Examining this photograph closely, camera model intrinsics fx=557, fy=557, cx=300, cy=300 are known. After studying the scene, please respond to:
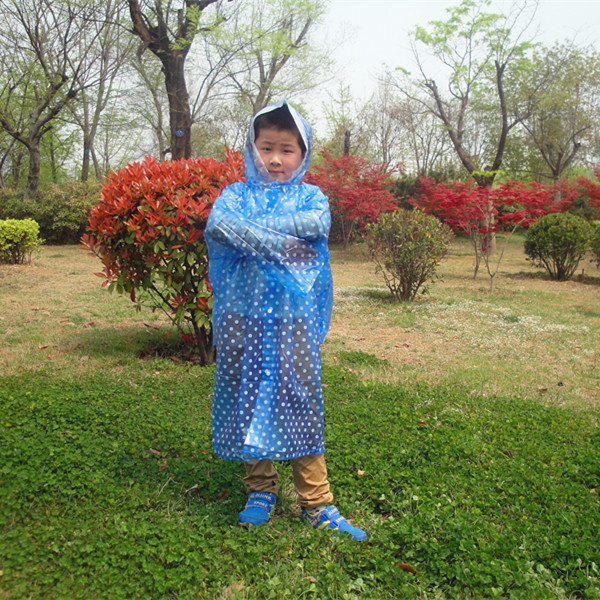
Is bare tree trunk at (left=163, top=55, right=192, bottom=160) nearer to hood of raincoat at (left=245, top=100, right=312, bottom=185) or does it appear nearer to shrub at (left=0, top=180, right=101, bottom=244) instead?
shrub at (left=0, top=180, right=101, bottom=244)

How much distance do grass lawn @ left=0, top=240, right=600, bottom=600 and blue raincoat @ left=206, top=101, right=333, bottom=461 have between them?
43 cm

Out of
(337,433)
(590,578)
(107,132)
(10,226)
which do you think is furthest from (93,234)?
(107,132)

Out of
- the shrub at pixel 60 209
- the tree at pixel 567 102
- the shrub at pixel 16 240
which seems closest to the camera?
the shrub at pixel 16 240

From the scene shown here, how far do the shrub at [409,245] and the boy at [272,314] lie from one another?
6.16m

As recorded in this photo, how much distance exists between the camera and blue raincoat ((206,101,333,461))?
2.18 meters

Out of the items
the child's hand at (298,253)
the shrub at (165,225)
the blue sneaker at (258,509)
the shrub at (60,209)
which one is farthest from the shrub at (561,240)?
the shrub at (60,209)

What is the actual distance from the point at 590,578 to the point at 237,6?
18.6 metres

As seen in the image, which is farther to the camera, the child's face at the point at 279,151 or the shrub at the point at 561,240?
the shrub at the point at 561,240

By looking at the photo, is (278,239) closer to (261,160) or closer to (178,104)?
(261,160)

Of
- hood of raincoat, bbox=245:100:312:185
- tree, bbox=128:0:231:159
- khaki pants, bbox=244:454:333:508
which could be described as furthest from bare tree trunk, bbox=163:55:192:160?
khaki pants, bbox=244:454:333:508

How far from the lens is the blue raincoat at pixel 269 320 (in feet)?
7.15

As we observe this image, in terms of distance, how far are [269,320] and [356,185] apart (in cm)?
1445

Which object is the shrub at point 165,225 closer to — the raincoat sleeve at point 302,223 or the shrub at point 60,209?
the raincoat sleeve at point 302,223

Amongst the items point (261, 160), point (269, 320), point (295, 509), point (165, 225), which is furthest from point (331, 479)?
point (165, 225)
